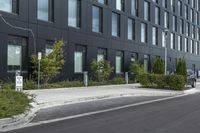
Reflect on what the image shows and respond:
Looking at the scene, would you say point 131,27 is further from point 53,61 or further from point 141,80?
point 53,61

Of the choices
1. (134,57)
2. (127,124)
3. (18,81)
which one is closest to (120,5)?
(134,57)

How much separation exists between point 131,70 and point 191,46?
3127cm

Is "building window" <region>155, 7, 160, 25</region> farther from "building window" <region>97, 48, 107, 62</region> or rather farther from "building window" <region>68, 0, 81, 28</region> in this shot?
"building window" <region>68, 0, 81, 28</region>

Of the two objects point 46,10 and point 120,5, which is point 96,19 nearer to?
point 120,5

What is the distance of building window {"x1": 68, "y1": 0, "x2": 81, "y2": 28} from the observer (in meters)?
36.2

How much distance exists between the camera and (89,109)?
17750 mm

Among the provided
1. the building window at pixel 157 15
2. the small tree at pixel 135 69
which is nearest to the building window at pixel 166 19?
the building window at pixel 157 15

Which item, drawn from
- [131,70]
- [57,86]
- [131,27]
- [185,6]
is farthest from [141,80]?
[185,6]

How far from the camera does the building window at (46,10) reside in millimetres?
32112

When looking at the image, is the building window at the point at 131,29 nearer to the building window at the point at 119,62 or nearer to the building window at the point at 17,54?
the building window at the point at 119,62

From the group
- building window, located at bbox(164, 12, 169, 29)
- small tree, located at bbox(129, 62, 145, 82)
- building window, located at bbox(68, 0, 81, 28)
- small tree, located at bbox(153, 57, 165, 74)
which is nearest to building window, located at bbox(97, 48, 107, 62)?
building window, located at bbox(68, 0, 81, 28)

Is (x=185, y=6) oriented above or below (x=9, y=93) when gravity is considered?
above

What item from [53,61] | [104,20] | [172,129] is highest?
[104,20]

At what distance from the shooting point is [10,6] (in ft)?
95.9
